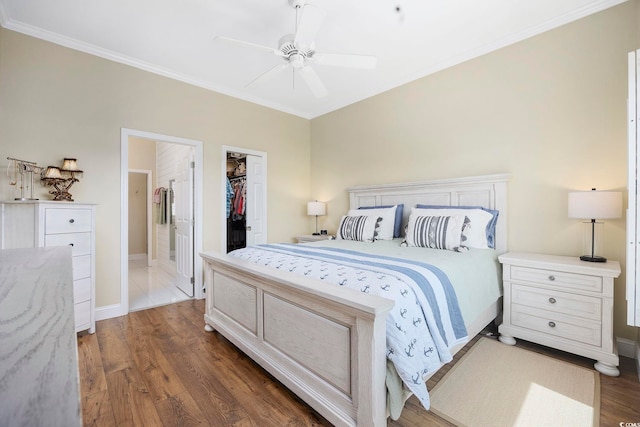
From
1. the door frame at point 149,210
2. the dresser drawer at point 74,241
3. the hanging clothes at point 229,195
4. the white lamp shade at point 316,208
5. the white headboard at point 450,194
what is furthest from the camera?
the door frame at point 149,210

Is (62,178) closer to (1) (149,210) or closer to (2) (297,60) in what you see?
(2) (297,60)

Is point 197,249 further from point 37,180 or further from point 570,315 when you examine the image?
point 570,315

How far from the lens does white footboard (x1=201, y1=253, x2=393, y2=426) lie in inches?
53.2

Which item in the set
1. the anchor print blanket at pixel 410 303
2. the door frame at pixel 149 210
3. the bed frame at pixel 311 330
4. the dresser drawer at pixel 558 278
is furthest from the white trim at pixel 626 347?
the door frame at pixel 149 210

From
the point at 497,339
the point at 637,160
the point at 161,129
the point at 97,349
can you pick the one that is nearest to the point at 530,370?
the point at 497,339

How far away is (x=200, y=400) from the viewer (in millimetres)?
1803

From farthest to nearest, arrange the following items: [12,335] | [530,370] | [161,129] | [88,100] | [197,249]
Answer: [197,249], [161,129], [88,100], [530,370], [12,335]

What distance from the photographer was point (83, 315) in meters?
2.64

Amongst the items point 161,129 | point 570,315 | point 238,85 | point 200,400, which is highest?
point 238,85

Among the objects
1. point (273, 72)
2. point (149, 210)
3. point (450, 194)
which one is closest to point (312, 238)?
point (450, 194)

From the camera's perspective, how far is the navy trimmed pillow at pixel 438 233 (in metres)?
2.65

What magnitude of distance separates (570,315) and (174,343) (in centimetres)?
314

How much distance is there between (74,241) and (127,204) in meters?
0.69

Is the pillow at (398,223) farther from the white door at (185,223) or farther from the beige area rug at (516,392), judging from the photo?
the white door at (185,223)
